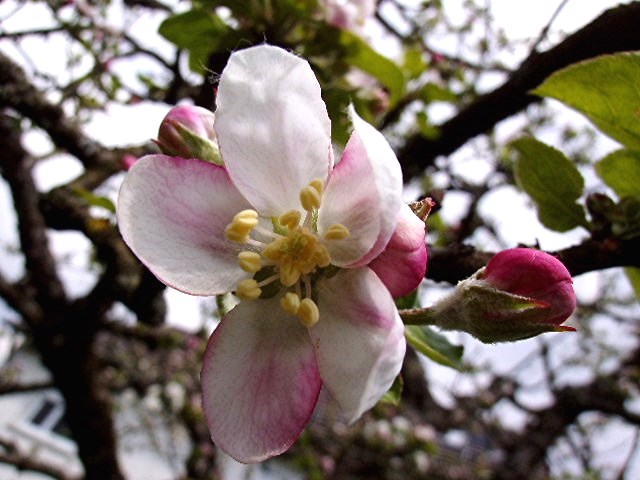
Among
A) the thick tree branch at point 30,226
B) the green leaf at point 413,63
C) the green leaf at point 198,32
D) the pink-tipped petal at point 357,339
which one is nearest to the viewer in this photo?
the pink-tipped petal at point 357,339

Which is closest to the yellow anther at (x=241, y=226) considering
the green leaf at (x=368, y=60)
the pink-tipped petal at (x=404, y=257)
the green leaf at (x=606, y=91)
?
the pink-tipped petal at (x=404, y=257)

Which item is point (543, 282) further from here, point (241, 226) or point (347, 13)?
point (347, 13)

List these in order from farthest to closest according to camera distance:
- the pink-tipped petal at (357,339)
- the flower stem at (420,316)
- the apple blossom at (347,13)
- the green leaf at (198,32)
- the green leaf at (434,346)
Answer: the apple blossom at (347,13), the green leaf at (198,32), the green leaf at (434,346), the flower stem at (420,316), the pink-tipped petal at (357,339)

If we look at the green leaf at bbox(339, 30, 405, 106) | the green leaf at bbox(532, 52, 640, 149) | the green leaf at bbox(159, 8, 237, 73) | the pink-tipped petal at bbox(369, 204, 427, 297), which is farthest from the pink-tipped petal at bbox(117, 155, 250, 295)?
the green leaf at bbox(339, 30, 405, 106)

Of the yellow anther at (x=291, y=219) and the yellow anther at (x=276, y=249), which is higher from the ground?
the yellow anther at (x=291, y=219)

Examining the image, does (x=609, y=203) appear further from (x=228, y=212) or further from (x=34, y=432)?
(x=34, y=432)

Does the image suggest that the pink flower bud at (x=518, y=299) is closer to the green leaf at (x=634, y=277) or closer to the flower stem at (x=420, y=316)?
the flower stem at (x=420, y=316)

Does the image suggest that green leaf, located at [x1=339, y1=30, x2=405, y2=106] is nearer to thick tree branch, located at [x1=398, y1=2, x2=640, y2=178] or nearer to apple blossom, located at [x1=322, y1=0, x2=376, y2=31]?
apple blossom, located at [x1=322, y1=0, x2=376, y2=31]

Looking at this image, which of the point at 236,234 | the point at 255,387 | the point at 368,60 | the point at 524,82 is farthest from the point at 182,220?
the point at 368,60
